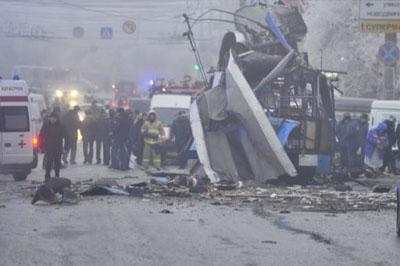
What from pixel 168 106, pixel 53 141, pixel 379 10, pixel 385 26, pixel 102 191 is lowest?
pixel 102 191

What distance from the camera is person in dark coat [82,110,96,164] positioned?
27.6 metres

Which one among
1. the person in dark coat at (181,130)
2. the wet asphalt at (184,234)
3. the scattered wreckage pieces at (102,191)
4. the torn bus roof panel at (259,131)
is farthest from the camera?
the person in dark coat at (181,130)

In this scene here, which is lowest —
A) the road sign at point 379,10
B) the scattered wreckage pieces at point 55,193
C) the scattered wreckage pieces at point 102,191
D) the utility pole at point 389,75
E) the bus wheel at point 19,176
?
the bus wheel at point 19,176

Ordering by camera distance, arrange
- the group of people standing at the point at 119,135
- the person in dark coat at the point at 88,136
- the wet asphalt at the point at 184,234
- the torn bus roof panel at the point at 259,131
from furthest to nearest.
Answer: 1. the person in dark coat at the point at 88,136
2. the group of people standing at the point at 119,135
3. the torn bus roof panel at the point at 259,131
4. the wet asphalt at the point at 184,234

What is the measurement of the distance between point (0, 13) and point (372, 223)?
6255cm

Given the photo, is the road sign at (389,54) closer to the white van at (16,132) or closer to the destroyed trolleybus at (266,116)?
the destroyed trolleybus at (266,116)

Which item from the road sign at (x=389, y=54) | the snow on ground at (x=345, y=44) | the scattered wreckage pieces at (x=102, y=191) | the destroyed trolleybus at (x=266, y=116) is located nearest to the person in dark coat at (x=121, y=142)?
the destroyed trolleybus at (x=266, y=116)

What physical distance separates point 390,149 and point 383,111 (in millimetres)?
2405

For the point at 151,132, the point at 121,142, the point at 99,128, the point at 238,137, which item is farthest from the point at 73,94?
the point at 238,137

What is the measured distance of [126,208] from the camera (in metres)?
14.7

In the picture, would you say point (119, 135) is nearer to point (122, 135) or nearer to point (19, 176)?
point (122, 135)

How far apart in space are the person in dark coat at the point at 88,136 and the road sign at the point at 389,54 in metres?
8.80

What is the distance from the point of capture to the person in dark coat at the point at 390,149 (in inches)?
955

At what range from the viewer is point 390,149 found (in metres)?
24.2
